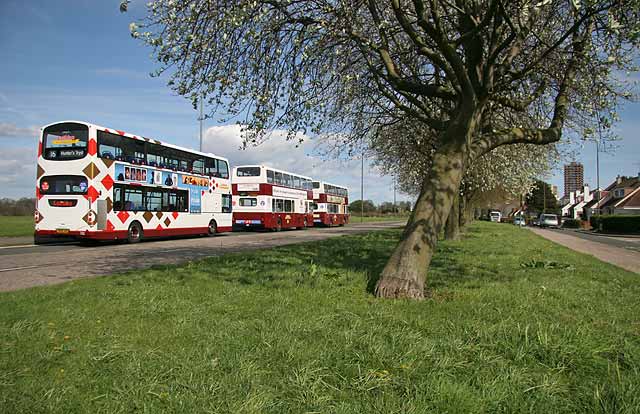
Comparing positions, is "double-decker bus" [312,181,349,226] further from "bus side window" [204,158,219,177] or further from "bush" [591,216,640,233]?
"bush" [591,216,640,233]

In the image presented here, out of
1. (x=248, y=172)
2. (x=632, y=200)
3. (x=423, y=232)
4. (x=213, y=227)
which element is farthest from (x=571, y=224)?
(x=423, y=232)

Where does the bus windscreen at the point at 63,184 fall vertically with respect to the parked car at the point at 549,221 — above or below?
above

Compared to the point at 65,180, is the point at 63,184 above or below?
below

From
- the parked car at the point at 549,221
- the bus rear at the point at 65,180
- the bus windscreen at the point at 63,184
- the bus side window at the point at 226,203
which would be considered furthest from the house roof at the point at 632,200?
the bus windscreen at the point at 63,184

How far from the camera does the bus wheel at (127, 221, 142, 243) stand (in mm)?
18734

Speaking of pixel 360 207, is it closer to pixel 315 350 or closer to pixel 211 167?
pixel 211 167

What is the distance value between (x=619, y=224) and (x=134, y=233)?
4330 centimetres

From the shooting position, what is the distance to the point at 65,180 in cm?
1681

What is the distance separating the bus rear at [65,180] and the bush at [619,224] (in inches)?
1710

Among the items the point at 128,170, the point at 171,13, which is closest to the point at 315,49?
the point at 171,13

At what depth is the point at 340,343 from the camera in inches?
161

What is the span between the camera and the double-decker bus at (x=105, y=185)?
16.7 m

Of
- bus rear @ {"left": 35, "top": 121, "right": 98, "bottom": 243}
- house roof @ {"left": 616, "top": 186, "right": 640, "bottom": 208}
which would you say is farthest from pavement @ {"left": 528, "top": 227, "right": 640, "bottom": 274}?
house roof @ {"left": 616, "top": 186, "right": 640, "bottom": 208}

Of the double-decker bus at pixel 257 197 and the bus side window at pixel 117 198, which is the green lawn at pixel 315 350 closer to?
the bus side window at pixel 117 198
